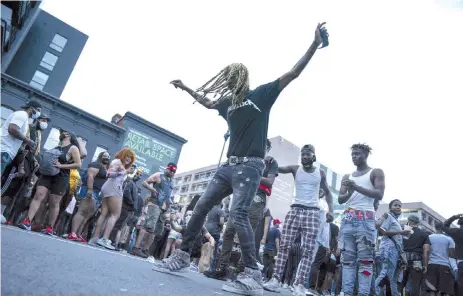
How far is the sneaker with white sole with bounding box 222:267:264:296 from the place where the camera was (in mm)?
2637

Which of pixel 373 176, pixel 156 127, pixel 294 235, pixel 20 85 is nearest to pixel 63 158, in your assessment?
pixel 294 235

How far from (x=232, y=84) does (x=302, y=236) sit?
2.46 m

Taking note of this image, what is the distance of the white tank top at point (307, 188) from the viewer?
453 cm

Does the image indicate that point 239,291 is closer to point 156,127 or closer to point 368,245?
point 368,245

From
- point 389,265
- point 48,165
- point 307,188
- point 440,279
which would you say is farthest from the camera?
point 440,279

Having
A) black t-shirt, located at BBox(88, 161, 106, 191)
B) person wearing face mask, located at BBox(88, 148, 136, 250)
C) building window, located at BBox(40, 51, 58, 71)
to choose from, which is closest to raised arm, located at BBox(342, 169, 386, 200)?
person wearing face mask, located at BBox(88, 148, 136, 250)

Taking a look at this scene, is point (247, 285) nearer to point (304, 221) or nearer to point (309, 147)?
point (304, 221)

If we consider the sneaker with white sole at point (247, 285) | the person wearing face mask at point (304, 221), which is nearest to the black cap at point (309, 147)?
the person wearing face mask at point (304, 221)

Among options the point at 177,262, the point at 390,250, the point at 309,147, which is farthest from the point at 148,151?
the point at 177,262

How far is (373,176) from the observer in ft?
13.2

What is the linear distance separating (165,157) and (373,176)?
30.6 metres

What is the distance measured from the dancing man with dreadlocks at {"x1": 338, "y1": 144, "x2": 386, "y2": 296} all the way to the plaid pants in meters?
0.40

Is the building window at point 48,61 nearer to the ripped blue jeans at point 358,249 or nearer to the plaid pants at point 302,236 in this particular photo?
the plaid pants at point 302,236

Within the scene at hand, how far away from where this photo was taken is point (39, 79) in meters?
32.6
